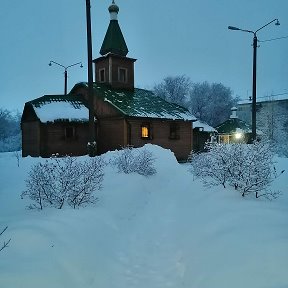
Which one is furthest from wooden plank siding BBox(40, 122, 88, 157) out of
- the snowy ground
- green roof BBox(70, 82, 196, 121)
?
the snowy ground

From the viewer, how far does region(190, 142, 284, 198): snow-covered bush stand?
8016 mm

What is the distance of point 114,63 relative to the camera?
1091 inches

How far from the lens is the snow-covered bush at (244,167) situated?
8016 mm

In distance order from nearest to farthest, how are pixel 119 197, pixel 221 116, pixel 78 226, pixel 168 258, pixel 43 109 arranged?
pixel 168 258
pixel 78 226
pixel 119 197
pixel 43 109
pixel 221 116

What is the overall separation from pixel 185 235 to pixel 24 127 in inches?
816

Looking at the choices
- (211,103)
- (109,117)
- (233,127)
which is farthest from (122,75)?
(211,103)

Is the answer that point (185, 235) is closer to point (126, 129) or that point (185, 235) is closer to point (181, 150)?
point (126, 129)

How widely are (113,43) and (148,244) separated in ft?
80.9

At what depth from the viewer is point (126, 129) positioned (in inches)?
912

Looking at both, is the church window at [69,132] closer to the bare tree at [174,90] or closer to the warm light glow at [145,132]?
the warm light glow at [145,132]

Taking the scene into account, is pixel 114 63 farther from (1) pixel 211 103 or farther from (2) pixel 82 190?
(1) pixel 211 103

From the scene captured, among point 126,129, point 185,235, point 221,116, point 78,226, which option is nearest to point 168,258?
point 185,235

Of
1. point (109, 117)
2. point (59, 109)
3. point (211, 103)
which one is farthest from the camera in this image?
point (211, 103)

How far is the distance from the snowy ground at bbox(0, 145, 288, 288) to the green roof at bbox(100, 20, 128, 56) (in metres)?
21.2
